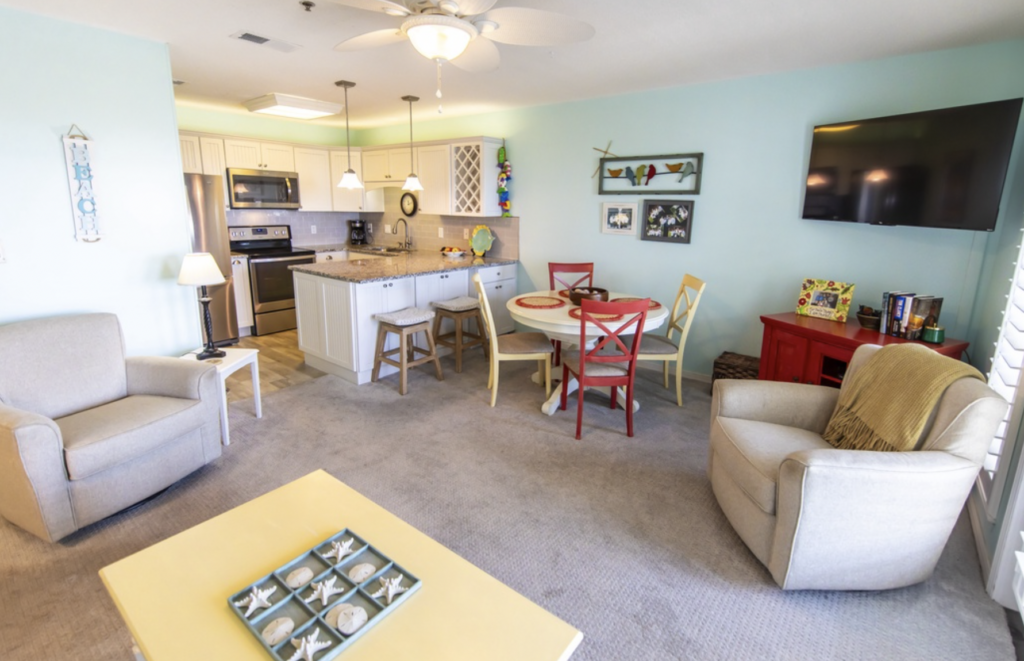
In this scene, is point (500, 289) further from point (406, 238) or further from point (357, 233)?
point (357, 233)

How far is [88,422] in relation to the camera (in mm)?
2373

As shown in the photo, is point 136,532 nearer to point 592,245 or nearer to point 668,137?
point 592,245

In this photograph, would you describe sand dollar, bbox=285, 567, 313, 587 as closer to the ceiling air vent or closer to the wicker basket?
the ceiling air vent

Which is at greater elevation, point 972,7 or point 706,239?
point 972,7

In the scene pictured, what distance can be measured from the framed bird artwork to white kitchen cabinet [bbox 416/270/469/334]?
1.57m

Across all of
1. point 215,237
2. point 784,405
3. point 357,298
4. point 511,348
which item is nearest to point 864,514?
point 784,405

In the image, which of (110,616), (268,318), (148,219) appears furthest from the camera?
(268,318)

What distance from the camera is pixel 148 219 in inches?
122

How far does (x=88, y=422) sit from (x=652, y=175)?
162 inches

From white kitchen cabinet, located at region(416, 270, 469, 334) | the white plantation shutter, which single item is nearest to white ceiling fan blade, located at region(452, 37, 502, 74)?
white kitchen cabinet, located at region(416, 270, 469, 334)

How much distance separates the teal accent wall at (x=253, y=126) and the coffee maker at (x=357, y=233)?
105cm

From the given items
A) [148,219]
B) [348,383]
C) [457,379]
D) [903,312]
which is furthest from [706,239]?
[148,219]

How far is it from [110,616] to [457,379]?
9.07 feet

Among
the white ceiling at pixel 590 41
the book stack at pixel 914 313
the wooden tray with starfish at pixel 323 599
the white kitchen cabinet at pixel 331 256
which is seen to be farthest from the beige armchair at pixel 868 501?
the white kitchen cabinet at pixel 331 256
